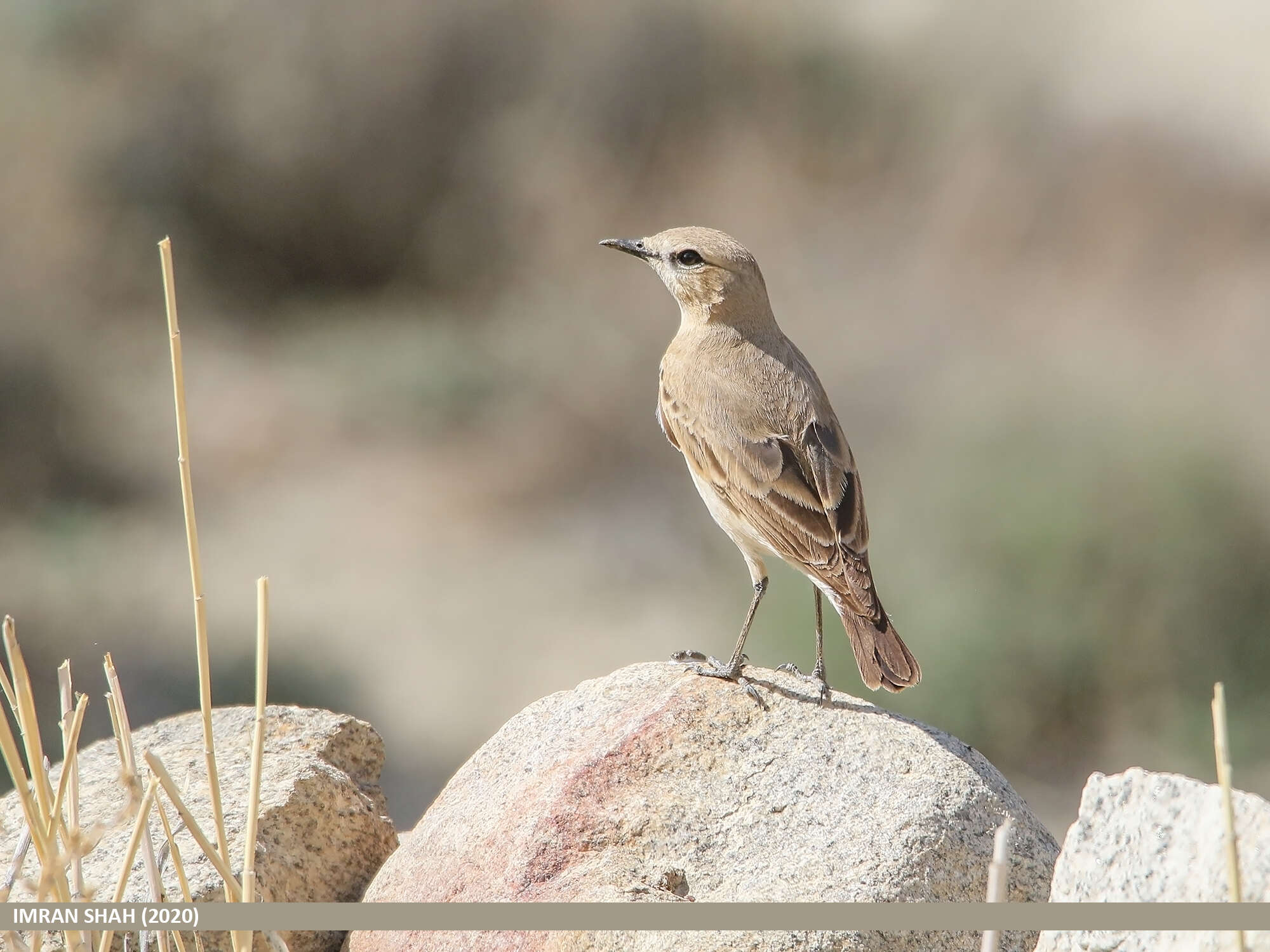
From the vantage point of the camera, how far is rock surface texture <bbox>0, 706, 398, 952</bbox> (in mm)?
4262

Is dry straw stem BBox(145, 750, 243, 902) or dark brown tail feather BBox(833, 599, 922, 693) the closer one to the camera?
dry straw stem BBox(145, 750, 243, 902)

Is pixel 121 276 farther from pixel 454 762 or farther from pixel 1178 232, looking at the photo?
pixel 1178 232

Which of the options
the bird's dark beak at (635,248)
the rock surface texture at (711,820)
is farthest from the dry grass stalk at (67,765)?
the bird's dark beak at (635,248)

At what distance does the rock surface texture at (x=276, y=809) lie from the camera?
4.26m

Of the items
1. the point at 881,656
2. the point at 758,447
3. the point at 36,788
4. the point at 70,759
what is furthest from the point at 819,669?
the point at 36,788

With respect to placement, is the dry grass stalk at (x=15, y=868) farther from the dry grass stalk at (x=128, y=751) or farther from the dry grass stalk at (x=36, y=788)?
the dry grass stalk at (x=128, y=751)

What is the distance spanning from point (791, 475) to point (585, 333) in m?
12.9

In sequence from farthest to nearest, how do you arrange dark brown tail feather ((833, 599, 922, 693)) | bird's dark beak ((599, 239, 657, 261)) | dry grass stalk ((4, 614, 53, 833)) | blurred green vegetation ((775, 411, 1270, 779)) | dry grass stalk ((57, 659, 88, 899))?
blurred green vegetation ((775, 411, 1270, 779)) < bird's dark beak ((599, 239, 657, 261)) < dark brown tail feather ((833, 599, 922, 693)) < dry grass stalk ((57, 659, 88, 899)) < dry grass stalk ((4, 614, 53, 833))

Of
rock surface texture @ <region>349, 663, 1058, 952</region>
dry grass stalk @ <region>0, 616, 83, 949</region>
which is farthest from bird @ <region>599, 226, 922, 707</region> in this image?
dry grass stalk @ <region>0, 616, 83, 949</region>

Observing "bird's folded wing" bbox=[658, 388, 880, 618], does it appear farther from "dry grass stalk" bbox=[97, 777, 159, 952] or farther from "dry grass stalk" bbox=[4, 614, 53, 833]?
"dry grass stalk" bbox=[4, 614, 53, 833]

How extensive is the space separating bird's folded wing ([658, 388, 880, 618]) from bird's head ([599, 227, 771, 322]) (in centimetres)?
62

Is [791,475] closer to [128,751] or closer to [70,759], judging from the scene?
[128,751]

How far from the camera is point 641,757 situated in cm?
444
